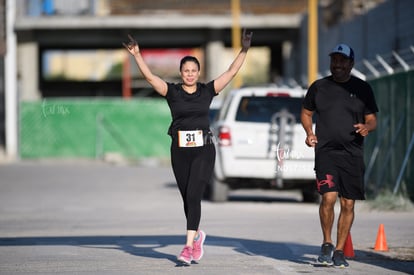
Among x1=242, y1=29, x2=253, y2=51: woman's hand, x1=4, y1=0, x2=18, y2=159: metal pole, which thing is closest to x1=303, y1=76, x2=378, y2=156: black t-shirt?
x1=242, y1=29, x2=253, y2=51: woman's hand

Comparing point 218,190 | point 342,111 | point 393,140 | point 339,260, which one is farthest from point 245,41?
point 393,140

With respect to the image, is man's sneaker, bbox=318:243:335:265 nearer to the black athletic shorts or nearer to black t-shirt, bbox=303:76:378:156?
the black athletic shorts

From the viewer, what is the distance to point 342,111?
968 centimetres

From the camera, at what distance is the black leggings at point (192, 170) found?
980 cm

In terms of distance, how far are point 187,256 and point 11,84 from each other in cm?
3838

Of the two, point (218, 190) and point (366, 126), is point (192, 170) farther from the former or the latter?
point (218, 190)

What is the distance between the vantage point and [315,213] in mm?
16625

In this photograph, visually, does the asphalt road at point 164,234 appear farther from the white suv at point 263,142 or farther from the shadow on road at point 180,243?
the white suv at point 263,142

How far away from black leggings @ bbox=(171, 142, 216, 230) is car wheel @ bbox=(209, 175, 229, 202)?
8.52 m

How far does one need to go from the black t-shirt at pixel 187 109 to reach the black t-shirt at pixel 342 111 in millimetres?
1024

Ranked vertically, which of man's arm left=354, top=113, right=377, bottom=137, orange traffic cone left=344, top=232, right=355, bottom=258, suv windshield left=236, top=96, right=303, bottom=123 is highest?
suv windshield left=236, top=96, right=303, bottom=123

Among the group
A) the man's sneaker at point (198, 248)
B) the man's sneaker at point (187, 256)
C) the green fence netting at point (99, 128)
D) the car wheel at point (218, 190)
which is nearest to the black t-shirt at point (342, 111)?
the man's sneaker at point (198, 248)

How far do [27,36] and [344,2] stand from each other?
16.8 metres

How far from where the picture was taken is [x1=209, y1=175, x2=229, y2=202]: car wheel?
60.6 feet
